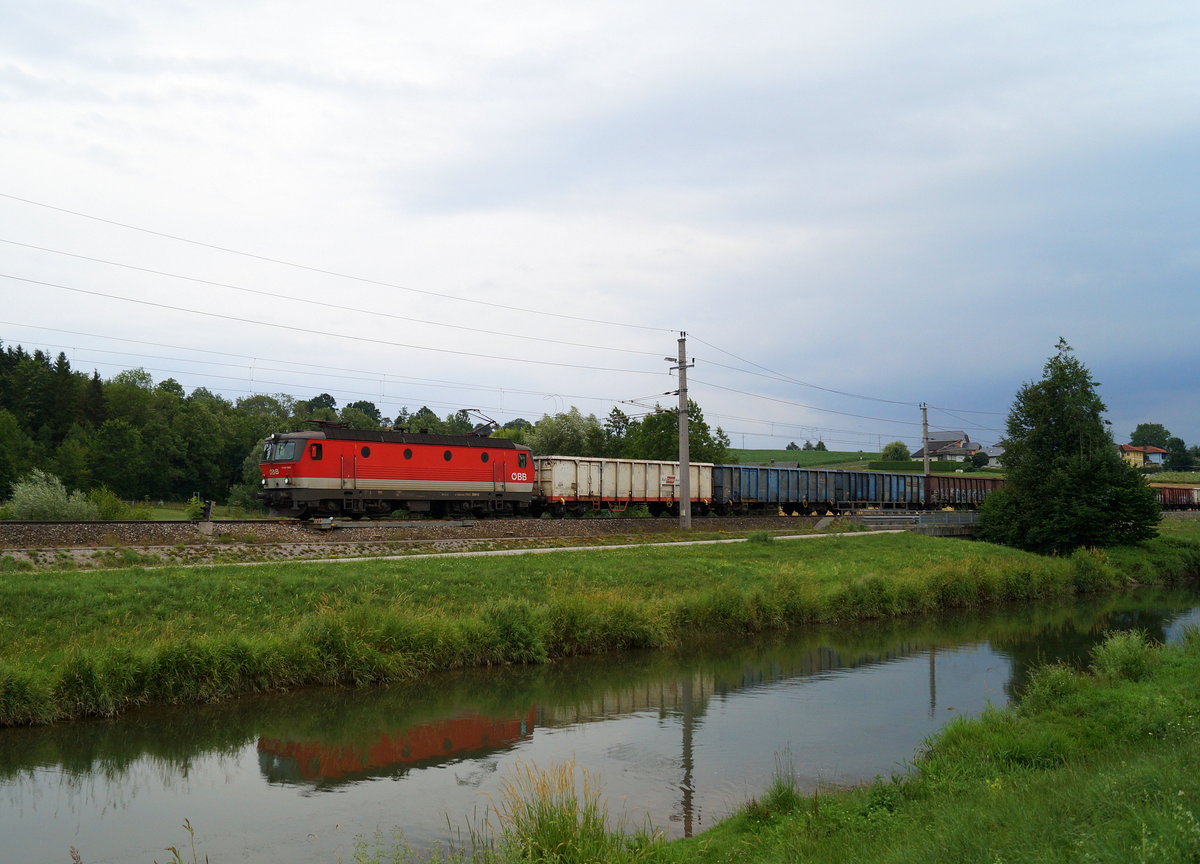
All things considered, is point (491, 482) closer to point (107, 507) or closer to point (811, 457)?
point (107, 507)

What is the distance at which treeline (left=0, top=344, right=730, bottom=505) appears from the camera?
74.9 meters

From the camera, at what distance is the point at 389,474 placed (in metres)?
36.3

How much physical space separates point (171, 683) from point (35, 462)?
229 feet

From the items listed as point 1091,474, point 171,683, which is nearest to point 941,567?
point 1091,474

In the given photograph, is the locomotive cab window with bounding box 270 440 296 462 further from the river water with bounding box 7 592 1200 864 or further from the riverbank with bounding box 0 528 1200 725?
the river water with bounding box 7 592 1200 864

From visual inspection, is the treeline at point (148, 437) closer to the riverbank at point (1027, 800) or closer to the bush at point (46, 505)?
the bush at point (46, 505)

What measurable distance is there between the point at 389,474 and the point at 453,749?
23.0 meters

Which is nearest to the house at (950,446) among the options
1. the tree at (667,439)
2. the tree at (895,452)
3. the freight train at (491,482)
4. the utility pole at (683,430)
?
the tree at (895,452)

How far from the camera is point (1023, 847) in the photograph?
263 inches

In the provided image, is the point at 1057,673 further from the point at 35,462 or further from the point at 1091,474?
the point at 35,462

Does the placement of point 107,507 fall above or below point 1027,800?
above

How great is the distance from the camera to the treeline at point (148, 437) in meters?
74.9

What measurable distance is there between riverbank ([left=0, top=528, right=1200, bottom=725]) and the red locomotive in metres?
9.60

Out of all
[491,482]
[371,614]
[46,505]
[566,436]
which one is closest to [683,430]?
[491,482]
